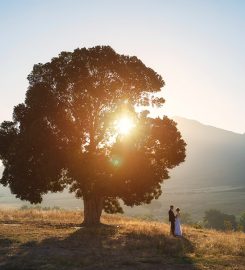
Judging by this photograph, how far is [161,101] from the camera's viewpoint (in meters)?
34.2

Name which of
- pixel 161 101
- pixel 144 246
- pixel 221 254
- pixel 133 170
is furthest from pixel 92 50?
pixel 221 254

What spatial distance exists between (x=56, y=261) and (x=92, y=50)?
19.6m

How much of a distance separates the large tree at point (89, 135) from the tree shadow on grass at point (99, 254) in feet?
20.4

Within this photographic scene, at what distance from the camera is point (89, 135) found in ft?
106

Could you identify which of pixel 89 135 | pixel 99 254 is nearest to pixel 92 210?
pixel 89 135

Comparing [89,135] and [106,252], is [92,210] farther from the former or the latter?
[106,252]

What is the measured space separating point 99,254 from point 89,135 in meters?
14.9

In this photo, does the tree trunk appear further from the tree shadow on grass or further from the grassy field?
the tree shadow on grass

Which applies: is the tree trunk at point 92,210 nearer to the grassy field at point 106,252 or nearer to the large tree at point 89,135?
the large tree at point 89,135

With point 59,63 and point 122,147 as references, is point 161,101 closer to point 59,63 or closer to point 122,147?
point 122,147

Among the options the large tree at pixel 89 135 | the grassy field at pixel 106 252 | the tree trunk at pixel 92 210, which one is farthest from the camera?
the tree trunk at pixel 92 210

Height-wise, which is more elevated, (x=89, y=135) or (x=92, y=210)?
(x=89, y=135)

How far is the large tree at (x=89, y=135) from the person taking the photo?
29.8 metres

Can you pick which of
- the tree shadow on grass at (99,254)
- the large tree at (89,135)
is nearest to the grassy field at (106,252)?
the tree shadow on grass at (99,254)
